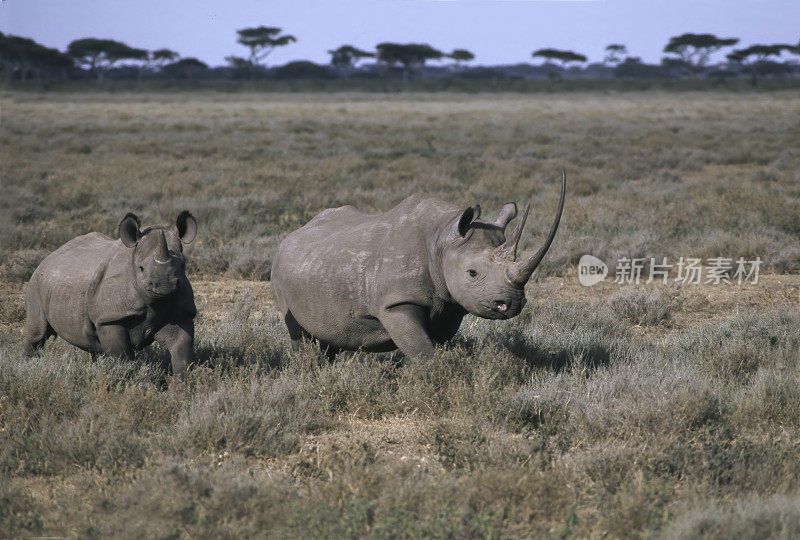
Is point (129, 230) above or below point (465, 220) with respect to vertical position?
below

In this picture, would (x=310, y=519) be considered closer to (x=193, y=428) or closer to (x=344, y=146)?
(x=193, y=428)

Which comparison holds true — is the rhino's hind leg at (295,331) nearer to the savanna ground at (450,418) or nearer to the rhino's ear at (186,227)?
the savanna ground at (450,418)

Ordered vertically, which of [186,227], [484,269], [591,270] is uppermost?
[186,227]

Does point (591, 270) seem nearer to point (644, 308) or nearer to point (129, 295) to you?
point (644, 308)

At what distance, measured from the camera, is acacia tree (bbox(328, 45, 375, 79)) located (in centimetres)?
9031

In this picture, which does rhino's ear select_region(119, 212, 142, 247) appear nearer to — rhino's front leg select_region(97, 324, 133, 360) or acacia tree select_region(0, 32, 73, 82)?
rhino's front leg select_region(97, 324, 133, 360)

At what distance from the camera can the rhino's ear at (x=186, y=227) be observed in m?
5.17

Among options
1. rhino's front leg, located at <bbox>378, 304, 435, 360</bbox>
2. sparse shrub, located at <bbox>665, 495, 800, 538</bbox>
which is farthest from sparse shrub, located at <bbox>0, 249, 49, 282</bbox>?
sparse shrub, located at <bbox>665, 495, 800, 538</bbox>

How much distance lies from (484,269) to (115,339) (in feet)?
8.28

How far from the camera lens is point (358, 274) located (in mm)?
5195

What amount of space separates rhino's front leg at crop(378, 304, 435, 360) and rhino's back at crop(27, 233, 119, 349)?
6.78 feet

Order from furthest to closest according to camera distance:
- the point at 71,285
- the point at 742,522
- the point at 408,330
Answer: the point at 71,285 → the point at 408,330 → the point at 742,522

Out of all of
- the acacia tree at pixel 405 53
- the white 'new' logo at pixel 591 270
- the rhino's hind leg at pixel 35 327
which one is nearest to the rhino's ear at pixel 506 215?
the rhino's hind leg at pixel 35 327
